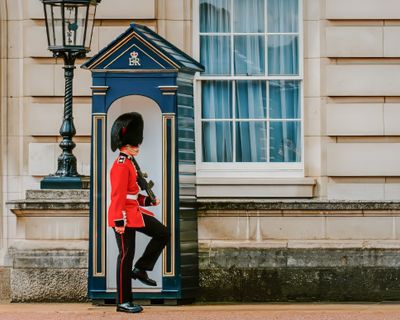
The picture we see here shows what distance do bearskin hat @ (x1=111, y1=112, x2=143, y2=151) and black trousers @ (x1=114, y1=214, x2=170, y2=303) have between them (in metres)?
0.68

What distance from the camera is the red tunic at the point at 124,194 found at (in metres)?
14.6

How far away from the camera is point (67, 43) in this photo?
1585 cm

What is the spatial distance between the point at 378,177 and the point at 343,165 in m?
0.39

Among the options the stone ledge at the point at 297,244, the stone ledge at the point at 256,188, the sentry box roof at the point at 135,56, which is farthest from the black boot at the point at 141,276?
the stone ledge at the point at 256,188

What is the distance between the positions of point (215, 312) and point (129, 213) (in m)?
1.16

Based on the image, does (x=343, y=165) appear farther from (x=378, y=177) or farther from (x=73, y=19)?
(x=73, y=19)

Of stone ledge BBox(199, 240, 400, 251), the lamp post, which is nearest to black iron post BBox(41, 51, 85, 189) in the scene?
the lamp post

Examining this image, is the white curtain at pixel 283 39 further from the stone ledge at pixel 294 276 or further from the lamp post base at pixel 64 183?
the lamp post base at pixel 64 183

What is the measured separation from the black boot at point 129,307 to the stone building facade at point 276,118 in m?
1.74

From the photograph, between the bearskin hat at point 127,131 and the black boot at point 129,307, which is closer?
the black boot at point 129,307

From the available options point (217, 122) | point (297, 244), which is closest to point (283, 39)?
point (217, 122)

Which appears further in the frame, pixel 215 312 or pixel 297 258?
pixel 297 258

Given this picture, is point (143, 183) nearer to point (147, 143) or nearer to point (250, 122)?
point (147, 143)

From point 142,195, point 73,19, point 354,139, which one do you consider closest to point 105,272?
point 142,195
